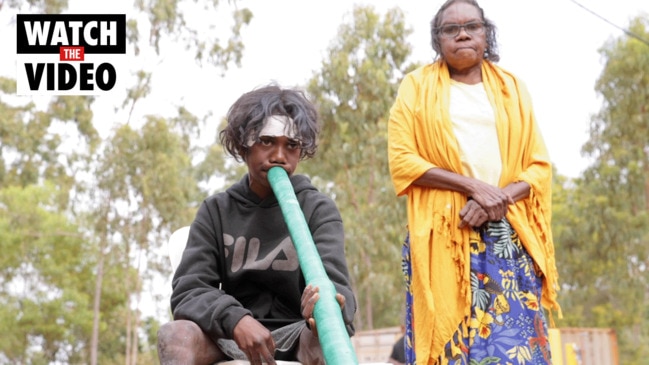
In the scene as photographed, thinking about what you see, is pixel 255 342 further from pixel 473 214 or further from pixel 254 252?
pixel 473 214

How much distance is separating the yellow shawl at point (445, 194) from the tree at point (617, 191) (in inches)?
834

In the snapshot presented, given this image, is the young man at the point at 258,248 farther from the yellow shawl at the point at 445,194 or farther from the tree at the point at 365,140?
the tree at the point at 365,140

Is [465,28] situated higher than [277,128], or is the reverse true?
[465,28]

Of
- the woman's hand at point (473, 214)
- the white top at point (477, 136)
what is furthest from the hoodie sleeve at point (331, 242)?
the white top at point (477, 136)

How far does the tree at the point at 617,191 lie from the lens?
24.9m

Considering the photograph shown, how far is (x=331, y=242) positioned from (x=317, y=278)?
0.29 meters

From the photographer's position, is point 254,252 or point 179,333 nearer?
point 179,333

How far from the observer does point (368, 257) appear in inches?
981

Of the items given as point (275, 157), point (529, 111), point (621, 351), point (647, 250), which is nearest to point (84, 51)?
point (529, 111)

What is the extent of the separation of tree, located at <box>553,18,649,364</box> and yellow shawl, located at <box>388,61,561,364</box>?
21.2 m

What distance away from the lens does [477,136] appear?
4113 millimetres

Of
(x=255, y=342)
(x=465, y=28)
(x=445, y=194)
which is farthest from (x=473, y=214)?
(x=255, y=342)

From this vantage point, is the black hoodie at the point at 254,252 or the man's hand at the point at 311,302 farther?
the black hoodie at the point at 254,252

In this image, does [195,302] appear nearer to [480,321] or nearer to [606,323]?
[480,321]
